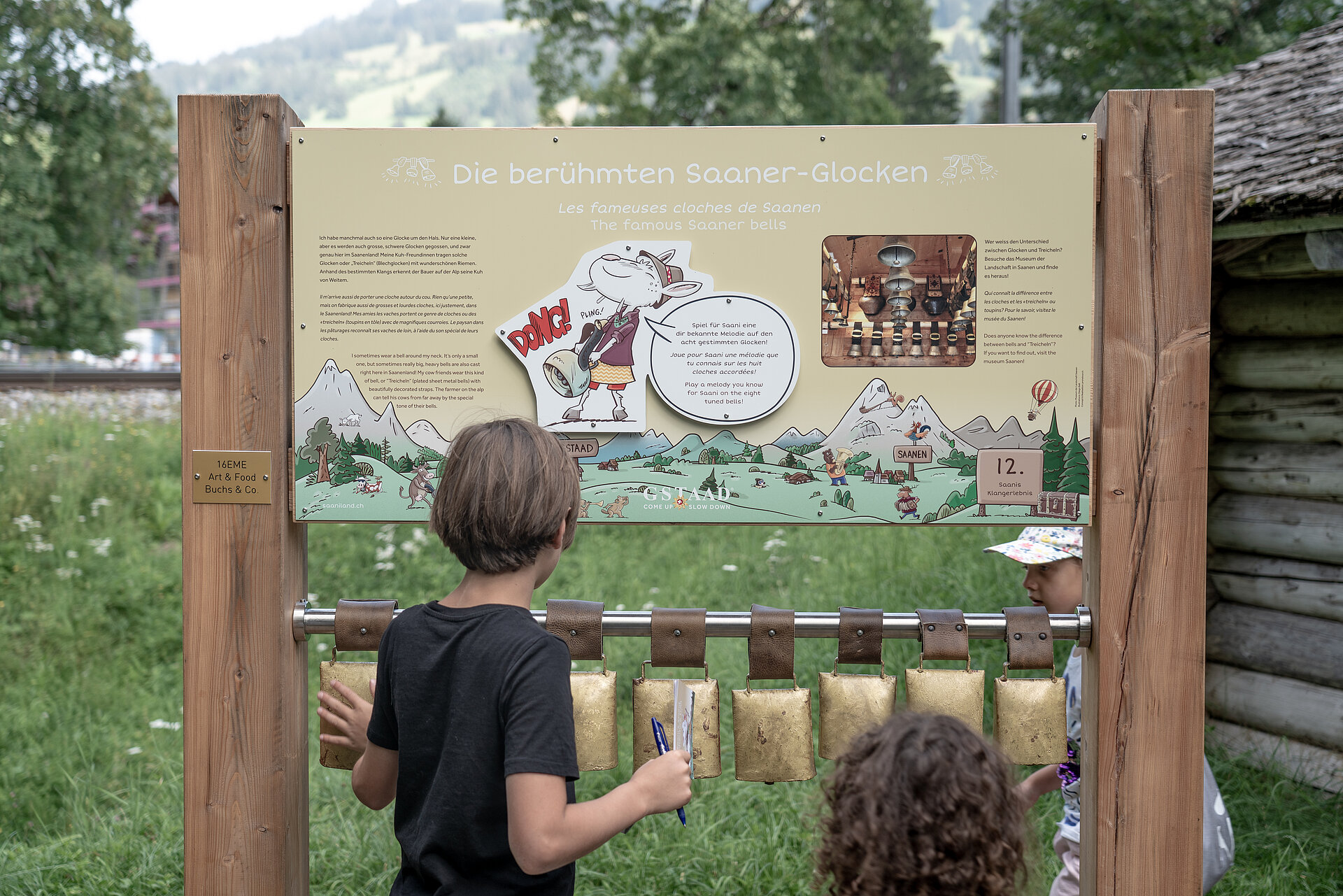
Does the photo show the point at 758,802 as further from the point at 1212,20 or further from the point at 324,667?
the point at 1212,20

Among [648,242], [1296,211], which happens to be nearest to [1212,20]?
[1296,211]

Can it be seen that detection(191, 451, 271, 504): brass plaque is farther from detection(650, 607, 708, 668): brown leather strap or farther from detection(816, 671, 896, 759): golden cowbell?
detection(816, 671, 896, 759): golden cowbell

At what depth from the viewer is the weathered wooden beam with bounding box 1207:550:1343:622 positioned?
3793 millimetres

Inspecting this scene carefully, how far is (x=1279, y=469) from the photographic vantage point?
13.0 ft

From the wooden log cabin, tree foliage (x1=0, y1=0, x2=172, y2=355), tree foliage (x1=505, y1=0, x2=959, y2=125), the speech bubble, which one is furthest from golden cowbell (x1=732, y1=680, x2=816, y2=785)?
tree foliage (x1=0, y1=0, x2=172, y2=355)

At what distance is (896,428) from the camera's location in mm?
1812

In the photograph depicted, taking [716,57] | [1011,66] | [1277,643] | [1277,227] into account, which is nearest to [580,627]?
[1277,227]

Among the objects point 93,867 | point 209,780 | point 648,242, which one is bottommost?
point 93,867

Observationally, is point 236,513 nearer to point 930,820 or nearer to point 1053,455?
point 930,820

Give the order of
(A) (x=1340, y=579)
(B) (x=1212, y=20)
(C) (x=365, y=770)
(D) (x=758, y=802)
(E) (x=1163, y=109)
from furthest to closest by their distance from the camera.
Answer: (B) (x=1212, y=20) < (A) (x=1340, y=579) < (D) (x=758, y=802) < (E) (x=1163, y=109) < (C) (x=365, y=770)

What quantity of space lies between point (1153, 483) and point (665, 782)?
1.09m

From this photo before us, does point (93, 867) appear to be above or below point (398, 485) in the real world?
below

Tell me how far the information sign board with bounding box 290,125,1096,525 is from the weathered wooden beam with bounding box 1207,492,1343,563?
276 cm

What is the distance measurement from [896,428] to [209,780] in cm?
152
